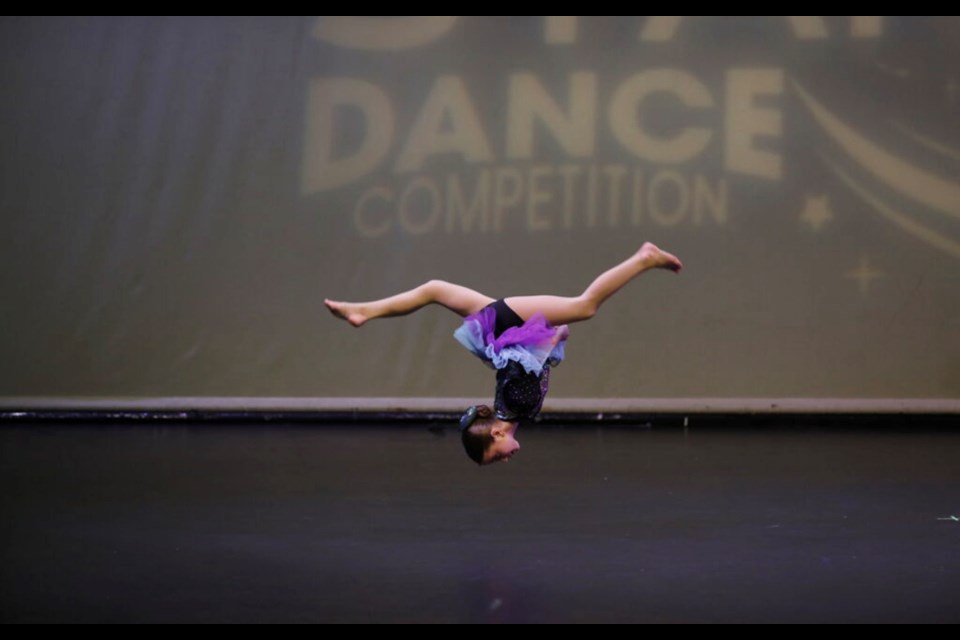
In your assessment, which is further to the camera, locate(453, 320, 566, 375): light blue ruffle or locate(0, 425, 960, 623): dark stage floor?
locate(453, 320, 566, 375): light blue ruffle

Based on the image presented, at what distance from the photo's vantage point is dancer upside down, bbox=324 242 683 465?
3.53 m

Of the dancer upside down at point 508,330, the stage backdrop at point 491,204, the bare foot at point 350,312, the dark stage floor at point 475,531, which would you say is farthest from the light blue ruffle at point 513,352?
the stage backdrop at point 491,204

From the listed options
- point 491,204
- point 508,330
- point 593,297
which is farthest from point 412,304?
point 491,204

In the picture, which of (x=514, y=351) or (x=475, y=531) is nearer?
(x=475, y=531)

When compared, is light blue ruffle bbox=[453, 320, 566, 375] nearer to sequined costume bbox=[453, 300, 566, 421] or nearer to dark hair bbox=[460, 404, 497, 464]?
sequined costume bbox=[453, 300, 566, 421]

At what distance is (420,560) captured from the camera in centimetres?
303

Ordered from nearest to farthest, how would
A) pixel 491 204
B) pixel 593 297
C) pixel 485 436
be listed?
pixel 485 436, pixel 593 297, pixel 491 204

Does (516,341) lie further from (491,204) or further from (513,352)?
(491,204)

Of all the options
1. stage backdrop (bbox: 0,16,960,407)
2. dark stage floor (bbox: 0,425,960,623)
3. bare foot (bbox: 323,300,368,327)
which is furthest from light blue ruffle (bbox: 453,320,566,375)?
stage backdrop (bbox: 0,16,960,407)

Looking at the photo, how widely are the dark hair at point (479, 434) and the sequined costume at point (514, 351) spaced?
6 centimetres

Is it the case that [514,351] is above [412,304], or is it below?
below

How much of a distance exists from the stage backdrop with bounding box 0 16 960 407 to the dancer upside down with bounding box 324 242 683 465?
8.74ft

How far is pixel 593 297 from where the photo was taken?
11.8 feet

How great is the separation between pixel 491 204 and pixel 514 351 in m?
2.86
